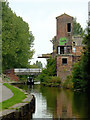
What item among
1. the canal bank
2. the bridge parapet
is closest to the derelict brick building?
the bridge parapet

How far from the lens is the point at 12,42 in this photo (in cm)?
5825

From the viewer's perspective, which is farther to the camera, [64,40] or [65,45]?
[64,40]

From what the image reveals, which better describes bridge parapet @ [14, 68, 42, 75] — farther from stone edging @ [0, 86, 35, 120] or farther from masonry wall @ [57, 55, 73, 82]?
stone edging @ [0, 86, 35, 120]

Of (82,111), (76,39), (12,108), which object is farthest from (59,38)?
(12,108)

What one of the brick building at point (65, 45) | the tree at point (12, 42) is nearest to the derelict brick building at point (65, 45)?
the brick building at point (65, 45)

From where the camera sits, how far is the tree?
187ft

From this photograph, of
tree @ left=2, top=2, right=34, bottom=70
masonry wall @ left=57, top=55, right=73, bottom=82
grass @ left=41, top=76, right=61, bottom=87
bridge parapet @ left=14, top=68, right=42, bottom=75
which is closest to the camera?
grass @ left=41, top=76, right=61, bottom=87

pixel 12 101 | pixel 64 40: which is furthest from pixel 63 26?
pixel 12 101

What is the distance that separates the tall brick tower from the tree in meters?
9.25

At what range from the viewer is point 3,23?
5691 cm

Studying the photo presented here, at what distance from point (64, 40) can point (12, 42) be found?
11.8 meters

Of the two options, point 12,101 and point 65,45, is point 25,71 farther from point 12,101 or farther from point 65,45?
point 12,101

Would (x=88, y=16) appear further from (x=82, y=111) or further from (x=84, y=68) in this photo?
(x=82, y=111)

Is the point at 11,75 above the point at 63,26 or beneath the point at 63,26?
beneath
